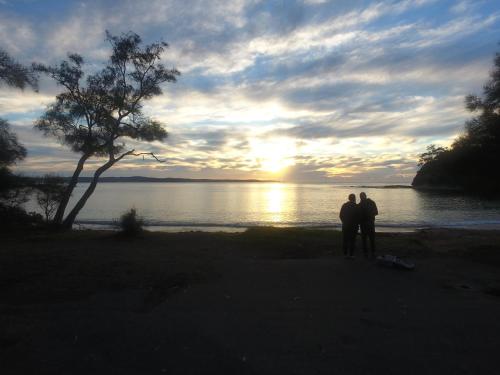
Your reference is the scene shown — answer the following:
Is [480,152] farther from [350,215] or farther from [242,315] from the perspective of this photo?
[242,315]

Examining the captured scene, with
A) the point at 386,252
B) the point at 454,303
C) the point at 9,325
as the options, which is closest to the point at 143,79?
the point at 386,252

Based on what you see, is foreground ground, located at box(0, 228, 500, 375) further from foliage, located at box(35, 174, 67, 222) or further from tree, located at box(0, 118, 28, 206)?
foliage, located at box(35, 174, 67, 222)

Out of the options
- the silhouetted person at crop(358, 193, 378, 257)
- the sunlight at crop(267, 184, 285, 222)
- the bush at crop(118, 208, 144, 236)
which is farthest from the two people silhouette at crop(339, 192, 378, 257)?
the sunlight at crop(267, 184, 285, 222)

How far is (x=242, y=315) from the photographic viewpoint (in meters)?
5.62

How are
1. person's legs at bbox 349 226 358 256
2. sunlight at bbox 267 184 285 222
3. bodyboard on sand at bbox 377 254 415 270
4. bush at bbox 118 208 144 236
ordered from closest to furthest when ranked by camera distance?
bodyboard on sand at bbox 377 254 415 270 < person's legs at bbox 349 226 358 256 < bush at bbox 118 208 144 236 < sunlight at bbox 267 184 285 222

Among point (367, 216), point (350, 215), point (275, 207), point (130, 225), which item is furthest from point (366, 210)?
point (275, 207)

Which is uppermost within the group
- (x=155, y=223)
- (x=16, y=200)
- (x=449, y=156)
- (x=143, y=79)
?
(x=143, y=79)

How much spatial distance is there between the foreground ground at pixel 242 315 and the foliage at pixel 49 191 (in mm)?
10815

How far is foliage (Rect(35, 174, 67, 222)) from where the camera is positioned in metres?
20.1

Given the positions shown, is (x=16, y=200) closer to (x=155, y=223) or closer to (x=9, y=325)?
(x=155, y=223)

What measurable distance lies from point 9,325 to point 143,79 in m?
14.5

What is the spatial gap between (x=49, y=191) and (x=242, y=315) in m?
18.3

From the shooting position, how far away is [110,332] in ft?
16.2

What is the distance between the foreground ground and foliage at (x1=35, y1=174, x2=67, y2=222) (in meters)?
10.8
